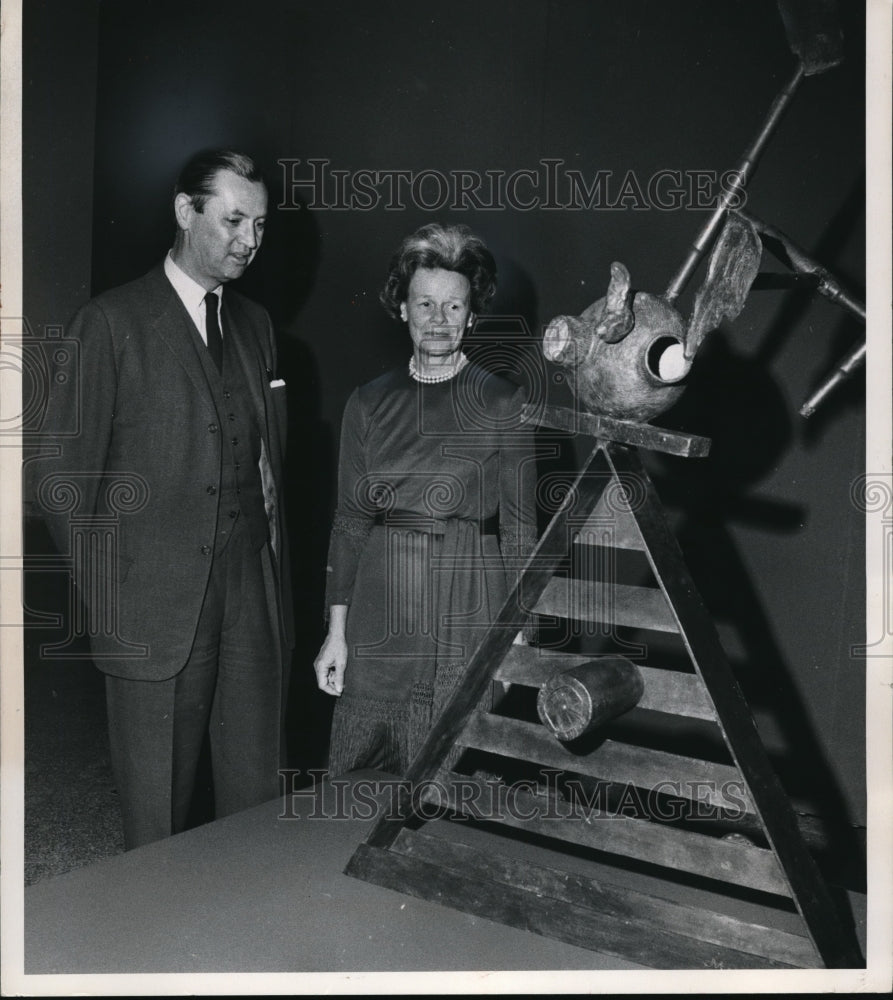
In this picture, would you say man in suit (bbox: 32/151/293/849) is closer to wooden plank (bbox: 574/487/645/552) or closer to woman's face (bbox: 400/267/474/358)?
woman's face (bbox: 400/267/474/358)

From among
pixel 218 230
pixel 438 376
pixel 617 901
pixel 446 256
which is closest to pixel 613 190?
pixel 446 256

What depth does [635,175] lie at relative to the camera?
127 inches

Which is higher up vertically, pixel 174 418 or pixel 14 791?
pixel 174 418

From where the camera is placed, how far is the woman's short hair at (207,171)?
2752 millimetres

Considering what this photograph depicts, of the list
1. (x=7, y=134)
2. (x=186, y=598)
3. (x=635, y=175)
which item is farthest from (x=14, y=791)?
(x=635, y=175)

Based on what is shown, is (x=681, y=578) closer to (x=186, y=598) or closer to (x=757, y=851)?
(x=757, y=851)

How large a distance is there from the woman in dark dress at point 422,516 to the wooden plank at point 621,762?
70 centimetres

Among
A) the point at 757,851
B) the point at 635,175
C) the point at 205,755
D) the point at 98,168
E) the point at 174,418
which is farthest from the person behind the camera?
the point at 205,755

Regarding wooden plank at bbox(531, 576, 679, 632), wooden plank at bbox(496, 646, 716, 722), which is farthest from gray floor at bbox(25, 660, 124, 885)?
wooden plank at bbox(531, 576, 679, 632)

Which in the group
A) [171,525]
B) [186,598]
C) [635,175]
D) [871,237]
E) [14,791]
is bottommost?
[14,791]

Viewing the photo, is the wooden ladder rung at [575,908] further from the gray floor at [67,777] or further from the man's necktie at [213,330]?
the gray floor at [67,777]

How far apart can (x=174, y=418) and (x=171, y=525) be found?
27 cm

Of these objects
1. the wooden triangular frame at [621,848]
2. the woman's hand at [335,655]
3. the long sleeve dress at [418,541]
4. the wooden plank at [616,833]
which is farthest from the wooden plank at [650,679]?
the woman's hand at [335,655]

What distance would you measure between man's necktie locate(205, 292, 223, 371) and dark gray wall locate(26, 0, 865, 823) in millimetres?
372
